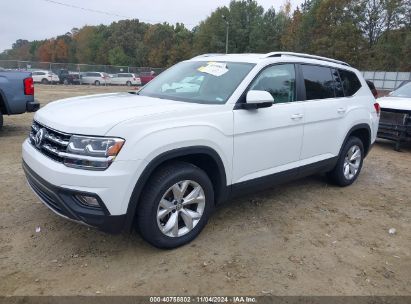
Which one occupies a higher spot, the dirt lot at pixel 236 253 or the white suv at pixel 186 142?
the white suv at pixel 186 142

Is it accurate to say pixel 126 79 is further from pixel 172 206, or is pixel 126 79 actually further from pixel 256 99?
pixel 172 206

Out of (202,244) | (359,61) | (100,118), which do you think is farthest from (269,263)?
(359,61)

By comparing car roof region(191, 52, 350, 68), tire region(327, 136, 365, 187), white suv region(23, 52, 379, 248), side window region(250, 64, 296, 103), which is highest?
car roof region(191, 52, 350, 68)

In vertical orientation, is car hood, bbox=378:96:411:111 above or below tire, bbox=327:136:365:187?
above

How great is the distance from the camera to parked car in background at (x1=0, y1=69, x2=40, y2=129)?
303 inches

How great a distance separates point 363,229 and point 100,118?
301 centimetres

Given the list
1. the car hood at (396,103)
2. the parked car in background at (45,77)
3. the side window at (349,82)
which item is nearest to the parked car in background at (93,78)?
the parked car in background at (45,77)

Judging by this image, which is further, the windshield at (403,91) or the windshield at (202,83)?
the windshield at (403,91)

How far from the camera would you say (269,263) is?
3.40 metres

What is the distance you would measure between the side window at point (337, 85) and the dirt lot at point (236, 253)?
144 cm

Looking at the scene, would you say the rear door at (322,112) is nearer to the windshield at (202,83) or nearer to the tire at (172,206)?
the windshield at (202,83)

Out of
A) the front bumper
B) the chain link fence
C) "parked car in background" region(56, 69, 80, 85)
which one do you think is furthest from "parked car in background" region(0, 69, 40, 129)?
"parked car in background" region(56, 69, 80, 85)

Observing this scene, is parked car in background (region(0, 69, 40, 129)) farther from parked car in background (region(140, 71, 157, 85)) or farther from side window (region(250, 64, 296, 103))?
parked car in background (region(140, 71, 157, 85))

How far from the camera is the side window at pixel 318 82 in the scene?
15.2ft
